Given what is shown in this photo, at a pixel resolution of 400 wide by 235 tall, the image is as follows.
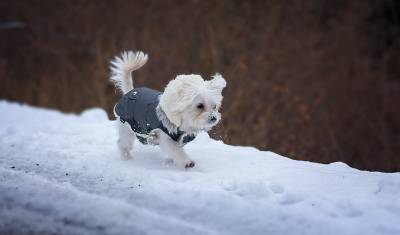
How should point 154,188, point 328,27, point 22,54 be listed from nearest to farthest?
point 154,188 < point 328,27 < point 22,54

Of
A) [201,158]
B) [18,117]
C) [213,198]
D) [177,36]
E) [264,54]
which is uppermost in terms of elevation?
[177,36]

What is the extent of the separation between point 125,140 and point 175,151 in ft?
2.61

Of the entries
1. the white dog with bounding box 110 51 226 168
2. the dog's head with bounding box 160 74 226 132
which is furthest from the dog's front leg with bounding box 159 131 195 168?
the dog's head with bounding box 160 74 226 132

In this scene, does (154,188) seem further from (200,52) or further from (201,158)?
(200,52)

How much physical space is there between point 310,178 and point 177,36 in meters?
9.88

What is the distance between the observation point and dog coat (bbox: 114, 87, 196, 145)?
5.15 meters

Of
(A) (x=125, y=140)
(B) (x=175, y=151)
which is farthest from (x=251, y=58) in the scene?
(B) (x=175, y=151)

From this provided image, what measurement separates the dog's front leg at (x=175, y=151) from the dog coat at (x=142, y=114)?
0.05m

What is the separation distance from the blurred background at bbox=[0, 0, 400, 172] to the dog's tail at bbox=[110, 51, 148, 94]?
13.9ft

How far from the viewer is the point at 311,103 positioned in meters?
12.5

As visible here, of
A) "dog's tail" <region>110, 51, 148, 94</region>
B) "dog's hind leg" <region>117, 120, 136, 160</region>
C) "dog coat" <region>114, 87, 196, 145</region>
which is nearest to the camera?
"dog coat" <region>114, 87, 196, 145</region>

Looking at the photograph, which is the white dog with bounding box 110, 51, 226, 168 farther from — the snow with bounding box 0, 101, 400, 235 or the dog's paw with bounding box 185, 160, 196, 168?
the snow with bounding box 0, 101, 400, 235

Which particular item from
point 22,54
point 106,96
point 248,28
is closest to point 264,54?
point 248,28

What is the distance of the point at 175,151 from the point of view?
16.6 ft
